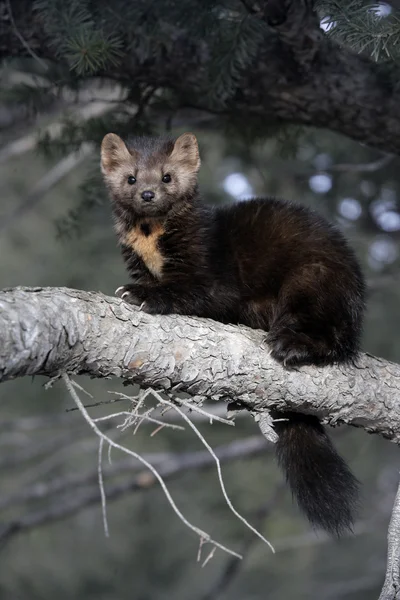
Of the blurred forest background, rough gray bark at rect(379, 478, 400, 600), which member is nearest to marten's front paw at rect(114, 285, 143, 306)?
the blurred forest background

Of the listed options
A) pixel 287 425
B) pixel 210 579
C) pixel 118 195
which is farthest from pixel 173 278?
pixel 210 579

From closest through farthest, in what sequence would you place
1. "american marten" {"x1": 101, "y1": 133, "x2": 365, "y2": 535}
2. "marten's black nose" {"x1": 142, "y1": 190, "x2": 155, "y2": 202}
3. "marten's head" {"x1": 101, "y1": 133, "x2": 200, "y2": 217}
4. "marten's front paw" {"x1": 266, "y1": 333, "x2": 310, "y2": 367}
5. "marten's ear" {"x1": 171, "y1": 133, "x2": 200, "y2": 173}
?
"marten's front paw" {"x1": 266, "y1": 333, "x2": 310, "y2": 367} → "american marten" {"x1": 101, "y1": 133, "x2": 365, "y2": 535} → "marten's black nose" {"x1": 142, "y1": 190, "x2": 155, "y2": 202} → "marten's head" {"x1": 101, "y1": 133, "x2": 200, "y2": 217} → "marten's ear" {"x1": 171, "y1": 133, "x2": 200, "y2": 173}

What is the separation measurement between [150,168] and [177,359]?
4.44ft

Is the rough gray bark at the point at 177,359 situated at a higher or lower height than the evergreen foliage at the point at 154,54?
lower

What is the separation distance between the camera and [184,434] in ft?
28.3

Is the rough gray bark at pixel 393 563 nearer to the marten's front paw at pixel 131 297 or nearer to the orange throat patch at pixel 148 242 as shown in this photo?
the marten's front paw at pixel 131 297

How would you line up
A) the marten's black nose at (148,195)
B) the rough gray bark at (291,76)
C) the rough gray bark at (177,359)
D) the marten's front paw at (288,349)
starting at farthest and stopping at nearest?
the rough gray bark at (291,76) → the marten's black nose at (148,195) → the marten's front paw at (288,349) → the rough gray bark at (177,359)

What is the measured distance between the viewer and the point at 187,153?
454cm

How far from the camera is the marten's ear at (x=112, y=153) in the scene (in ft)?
14.7

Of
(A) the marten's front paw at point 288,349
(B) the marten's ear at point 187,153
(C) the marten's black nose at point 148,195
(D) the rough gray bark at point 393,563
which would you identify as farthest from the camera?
(B) the marten's ear at point 187,153

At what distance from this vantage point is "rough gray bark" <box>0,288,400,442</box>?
113 inches

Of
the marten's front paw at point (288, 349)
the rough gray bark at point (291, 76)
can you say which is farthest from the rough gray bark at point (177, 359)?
the rough gray bark at point (291, 76)

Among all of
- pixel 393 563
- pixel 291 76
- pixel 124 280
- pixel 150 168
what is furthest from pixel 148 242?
pixel 124 280

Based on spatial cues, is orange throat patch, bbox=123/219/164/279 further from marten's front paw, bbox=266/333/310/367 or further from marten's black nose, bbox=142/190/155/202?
marten's front paw, bbox=266/333/310/367
